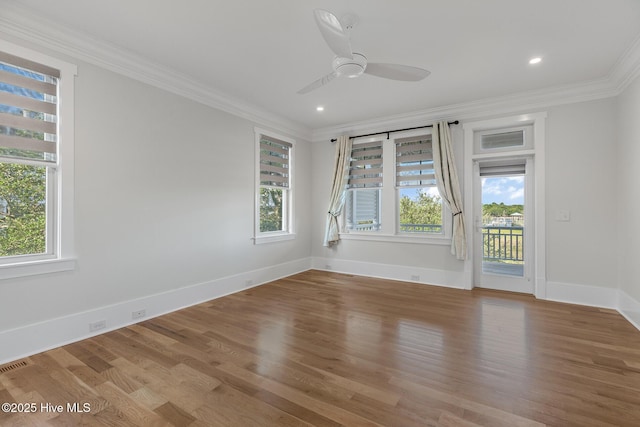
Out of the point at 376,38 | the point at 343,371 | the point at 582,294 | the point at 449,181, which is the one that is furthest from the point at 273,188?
the point at 582,294

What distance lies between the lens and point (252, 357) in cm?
247

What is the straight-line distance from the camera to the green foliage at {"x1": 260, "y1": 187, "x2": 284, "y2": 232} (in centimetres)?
508

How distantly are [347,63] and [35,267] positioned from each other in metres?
3.18

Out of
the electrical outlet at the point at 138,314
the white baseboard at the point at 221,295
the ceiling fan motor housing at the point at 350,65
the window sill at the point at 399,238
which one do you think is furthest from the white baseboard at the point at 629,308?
the electrical outlet at the point at 138,314

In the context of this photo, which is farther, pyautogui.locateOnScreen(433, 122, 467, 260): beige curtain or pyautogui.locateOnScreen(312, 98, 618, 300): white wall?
pyautogui.locateOnScreen(433, 122, 467, 260): beige curtain

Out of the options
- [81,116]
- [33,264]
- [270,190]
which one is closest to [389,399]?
[33,264]

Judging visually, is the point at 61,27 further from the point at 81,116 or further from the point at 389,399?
the point at 389,399

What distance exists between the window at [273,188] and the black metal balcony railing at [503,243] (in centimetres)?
332

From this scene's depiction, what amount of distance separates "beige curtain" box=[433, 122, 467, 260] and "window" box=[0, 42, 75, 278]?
467 cm

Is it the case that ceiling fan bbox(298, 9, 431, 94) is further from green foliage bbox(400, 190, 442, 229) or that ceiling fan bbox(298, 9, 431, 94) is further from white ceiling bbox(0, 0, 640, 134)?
green foliage bbox(400, 190, 442, 229)

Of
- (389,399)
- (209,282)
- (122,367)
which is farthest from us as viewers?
(209,282)

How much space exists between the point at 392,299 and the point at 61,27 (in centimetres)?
462

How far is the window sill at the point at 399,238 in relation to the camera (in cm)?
481

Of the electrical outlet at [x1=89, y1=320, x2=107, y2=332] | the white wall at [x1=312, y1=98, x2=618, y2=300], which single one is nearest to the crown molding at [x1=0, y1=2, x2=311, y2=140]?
the electrical outlet at [x1=89, y1=320, x2=107, y2=332]
